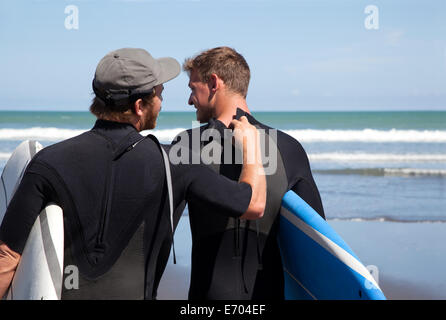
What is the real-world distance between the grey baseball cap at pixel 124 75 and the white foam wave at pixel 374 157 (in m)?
14.3

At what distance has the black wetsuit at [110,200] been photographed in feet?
5.42

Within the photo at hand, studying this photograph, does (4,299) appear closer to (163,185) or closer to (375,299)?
(163,185)

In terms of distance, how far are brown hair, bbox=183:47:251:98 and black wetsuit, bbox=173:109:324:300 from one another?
15 centimetres

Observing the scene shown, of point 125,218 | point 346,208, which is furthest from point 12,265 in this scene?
point 346,208

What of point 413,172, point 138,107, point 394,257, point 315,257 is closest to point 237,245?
point 315,257

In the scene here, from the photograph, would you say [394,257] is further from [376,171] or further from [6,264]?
[376,171]

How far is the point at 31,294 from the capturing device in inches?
68.6

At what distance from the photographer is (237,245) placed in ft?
7.77

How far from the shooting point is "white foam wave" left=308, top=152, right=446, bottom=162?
15750 millimetres

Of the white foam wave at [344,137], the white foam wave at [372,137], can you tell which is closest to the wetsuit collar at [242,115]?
the white foam wave at [344,137]

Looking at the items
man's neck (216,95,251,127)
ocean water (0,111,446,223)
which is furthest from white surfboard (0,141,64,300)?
ocean water (0,111,446,223)

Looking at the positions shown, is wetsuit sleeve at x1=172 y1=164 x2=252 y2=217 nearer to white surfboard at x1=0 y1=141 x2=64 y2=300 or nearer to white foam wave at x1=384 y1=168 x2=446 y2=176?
white surfboard at x1=0 y1=141 x2=64 y2=300

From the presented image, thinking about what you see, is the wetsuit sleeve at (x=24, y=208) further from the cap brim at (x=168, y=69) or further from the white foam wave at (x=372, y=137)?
the white foam wave at (x=372, y=137)

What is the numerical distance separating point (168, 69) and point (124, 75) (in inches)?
7.8
